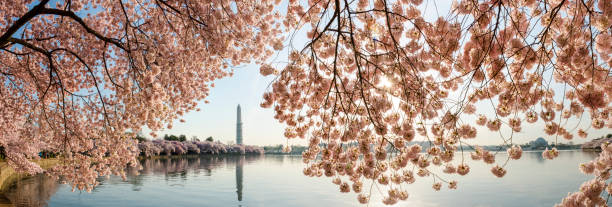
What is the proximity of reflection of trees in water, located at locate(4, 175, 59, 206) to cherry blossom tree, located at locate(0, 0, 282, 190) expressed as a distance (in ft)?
20.7

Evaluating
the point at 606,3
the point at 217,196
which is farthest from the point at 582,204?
the point at 217,196

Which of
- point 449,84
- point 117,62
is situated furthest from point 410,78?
point 117,62

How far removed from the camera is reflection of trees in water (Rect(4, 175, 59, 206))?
539 inches

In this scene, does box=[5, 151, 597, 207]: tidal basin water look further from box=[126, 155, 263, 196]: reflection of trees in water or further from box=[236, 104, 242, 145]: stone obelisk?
box=[236, 104, 242, 145]: stone obelisk

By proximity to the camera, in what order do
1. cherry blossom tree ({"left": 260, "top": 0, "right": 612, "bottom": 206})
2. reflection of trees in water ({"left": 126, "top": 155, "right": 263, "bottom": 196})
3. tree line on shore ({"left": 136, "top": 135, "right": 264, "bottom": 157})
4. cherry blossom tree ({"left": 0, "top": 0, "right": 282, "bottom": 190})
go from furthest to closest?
tree line on shore ({"left": 136, "top": 135, "right": 264, "bottom": 157}) < reflection of trees in water ({"left": 126, "top": 155, "right": 263, "bottom": 196}) < cherry blossom tree ({"left": 0, "top": 0, "right": 282, "bottom": 190}) < cherry blossom tree ({"left": 260, "top": 0, "right": 612, "bottom": 206})

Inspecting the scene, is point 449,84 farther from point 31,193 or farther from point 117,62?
point 31,193

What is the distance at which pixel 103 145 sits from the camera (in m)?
8.66

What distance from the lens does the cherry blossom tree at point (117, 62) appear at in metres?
6.11

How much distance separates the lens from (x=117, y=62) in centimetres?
919

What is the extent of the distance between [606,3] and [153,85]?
6.21 meters

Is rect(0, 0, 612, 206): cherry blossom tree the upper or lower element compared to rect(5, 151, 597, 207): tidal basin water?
upper

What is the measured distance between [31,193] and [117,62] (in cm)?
1221

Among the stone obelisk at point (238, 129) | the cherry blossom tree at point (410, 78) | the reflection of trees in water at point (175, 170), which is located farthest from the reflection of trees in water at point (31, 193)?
the stone obelisk at point (238, 129)

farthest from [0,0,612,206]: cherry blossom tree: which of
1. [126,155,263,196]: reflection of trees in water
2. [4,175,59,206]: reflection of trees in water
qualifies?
[4,175,59,206]: reflection of trees in water
